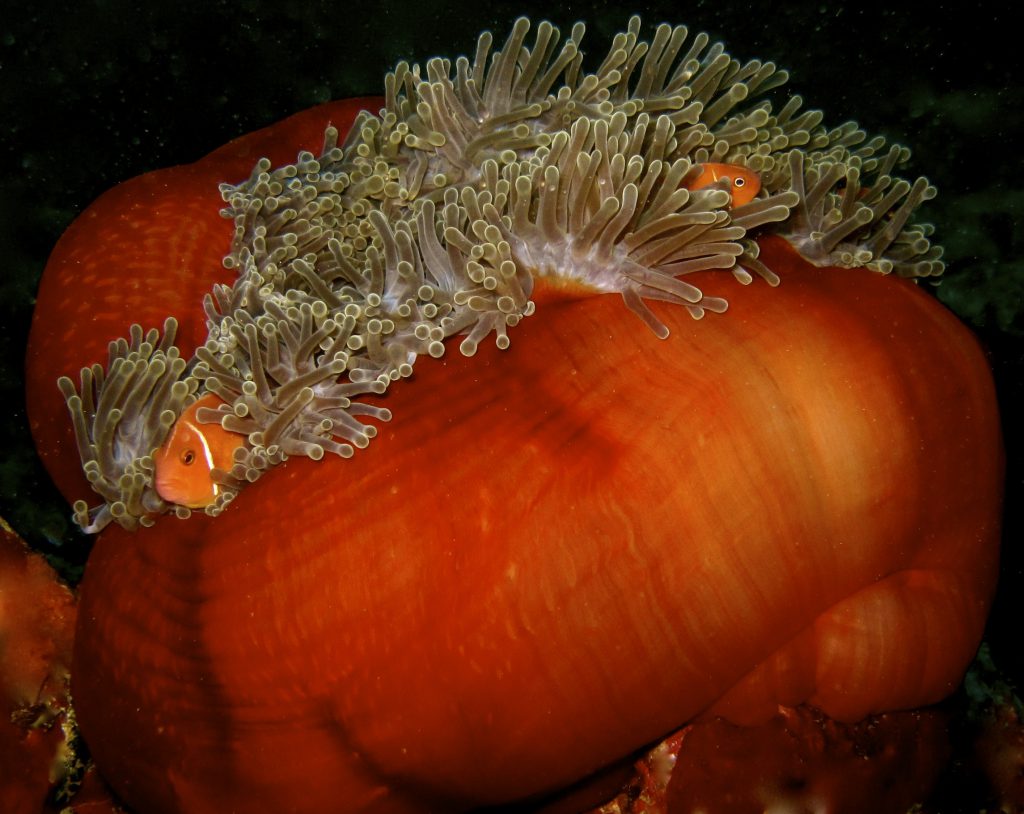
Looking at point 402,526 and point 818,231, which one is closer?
point 402,526

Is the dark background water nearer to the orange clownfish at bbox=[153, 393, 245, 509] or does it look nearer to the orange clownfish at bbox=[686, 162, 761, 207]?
the orange clownfish at bbox=[686, 162, 761, 207]

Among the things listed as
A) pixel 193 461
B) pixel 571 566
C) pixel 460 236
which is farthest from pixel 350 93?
pixel 571 566

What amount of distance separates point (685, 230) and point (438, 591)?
832mm

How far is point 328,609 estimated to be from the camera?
138 cm

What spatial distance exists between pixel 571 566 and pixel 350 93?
2167 millimetres

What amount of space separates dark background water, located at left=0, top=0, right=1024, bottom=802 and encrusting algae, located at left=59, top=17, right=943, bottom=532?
0.35 meters

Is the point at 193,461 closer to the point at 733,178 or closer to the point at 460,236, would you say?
the point at 460,236

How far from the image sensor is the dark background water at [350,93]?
7.27 feet

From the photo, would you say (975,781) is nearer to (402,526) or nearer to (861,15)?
(402,526)

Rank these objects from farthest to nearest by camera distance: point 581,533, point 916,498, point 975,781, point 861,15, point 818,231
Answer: point 861,15
point 975,781
point 818,231
point 916,498
point 581,533

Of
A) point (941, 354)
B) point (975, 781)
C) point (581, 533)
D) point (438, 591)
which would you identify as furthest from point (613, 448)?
point (975, 781)

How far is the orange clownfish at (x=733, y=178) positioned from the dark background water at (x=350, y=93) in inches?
31.8

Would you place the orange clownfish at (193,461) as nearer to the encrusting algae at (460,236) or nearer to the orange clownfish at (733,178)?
the encrusting algae at (460,236)

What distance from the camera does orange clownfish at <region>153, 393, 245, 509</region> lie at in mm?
1562
